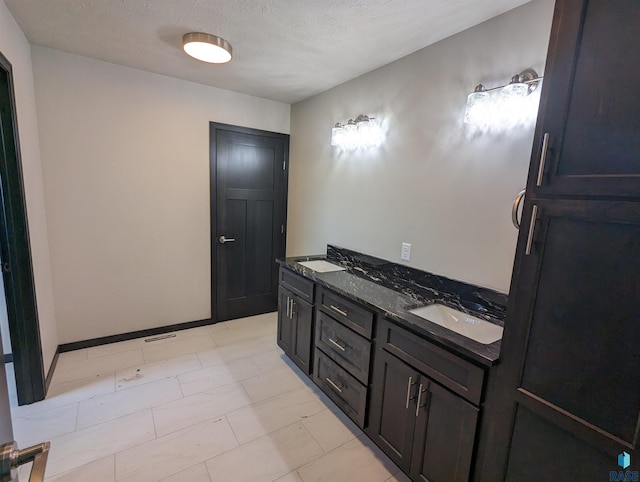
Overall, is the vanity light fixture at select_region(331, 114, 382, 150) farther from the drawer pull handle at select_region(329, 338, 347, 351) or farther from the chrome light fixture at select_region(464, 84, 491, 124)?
the drawer pull handle at select_region(329, 338, 347, 351)

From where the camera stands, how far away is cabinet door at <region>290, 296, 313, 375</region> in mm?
2391

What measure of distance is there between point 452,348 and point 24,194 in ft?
8.84

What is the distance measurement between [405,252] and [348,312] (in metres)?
0.66

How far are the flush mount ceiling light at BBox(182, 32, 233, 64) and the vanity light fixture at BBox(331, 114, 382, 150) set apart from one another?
Answer: 1028 mm

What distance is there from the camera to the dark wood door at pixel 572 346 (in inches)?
34.9

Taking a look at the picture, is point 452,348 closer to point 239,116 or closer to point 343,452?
point 343,452

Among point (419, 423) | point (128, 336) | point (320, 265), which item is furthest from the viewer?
point (128, 336)

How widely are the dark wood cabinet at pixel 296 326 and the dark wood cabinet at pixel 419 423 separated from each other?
720 mm

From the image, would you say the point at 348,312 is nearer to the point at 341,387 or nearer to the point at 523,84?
the point at 341,387

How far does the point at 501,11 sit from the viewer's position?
1.63 metres

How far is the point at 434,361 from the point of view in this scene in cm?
144

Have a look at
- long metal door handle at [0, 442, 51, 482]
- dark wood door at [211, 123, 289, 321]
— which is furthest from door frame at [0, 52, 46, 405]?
long metal door handle at [0, 442, 51, 482]

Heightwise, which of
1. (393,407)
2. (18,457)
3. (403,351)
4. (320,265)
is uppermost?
(18,457)

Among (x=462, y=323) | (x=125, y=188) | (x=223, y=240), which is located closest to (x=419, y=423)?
(x=462, y=323)
